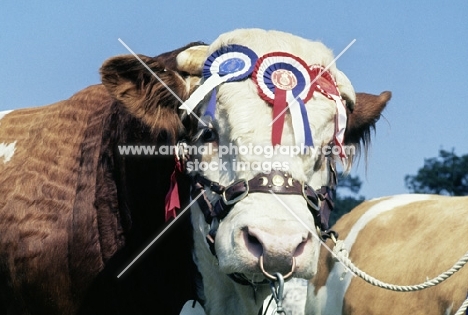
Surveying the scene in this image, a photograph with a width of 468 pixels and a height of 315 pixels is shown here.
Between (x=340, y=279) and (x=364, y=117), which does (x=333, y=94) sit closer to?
(x=364, y=117)

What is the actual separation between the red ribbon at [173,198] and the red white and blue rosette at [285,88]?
55cm

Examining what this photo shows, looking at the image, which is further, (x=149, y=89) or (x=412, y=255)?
(x=412, y=255)

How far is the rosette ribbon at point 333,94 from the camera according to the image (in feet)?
12.5

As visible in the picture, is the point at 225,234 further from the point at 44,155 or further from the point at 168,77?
the point at 44,155

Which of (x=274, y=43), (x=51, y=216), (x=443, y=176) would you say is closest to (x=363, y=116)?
(x=274, y=43)

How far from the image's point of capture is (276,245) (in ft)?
10.4

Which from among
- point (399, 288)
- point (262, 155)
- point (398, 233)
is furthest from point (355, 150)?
point (398, 233)

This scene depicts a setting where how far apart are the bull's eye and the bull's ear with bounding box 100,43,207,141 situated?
0.60ft

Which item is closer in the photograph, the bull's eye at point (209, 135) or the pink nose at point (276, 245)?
the pink nose at point (276, 245)

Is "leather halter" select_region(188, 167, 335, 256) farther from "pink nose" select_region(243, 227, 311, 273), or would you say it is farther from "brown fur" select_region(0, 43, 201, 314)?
"brown fur" select_region(0, 43, 201, 314)

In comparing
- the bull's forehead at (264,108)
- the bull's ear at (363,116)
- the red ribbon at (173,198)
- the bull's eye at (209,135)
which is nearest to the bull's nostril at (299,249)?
the bull's forehead at (264,108)

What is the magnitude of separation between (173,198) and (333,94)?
33.8 inches

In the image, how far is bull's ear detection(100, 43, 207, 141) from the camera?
153 inches

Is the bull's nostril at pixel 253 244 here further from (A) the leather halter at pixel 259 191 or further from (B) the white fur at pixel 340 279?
(B) the white fur at pixel 340 279
